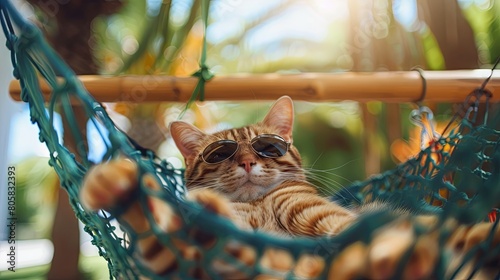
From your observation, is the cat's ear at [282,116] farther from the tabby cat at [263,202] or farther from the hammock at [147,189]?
the hammock at [147,189]

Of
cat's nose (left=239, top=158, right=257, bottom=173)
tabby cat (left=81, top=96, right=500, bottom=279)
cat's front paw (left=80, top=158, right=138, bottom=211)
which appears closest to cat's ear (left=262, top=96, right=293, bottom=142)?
tabby cat (left=81, top=96, right=500, bottom=279)

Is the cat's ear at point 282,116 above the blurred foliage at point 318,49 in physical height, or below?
below

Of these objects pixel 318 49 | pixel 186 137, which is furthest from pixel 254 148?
pixel 318 49

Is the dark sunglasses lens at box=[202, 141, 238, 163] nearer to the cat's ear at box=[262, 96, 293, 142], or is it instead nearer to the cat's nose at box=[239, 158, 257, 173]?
the cat's nose at box=[239, 158, 257, 173]

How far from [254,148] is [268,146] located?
0.08ft

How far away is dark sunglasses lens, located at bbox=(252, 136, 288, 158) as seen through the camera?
0.76 metres

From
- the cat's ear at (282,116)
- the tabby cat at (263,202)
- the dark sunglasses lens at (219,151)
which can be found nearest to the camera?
the tabby cat at (263,202)

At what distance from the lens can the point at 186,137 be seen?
0.83 m

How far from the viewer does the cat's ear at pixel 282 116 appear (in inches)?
33.2

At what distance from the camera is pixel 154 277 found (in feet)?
1.24

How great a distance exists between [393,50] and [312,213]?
5.90 feet

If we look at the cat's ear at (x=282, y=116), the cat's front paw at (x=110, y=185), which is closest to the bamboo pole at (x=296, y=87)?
the cat's ear at (x=282, y=116)

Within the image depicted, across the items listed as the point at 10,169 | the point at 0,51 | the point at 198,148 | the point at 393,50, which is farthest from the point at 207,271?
the point at 393,50

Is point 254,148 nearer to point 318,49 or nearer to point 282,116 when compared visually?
point 282,116
